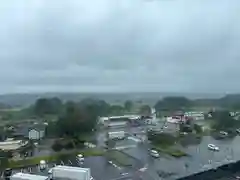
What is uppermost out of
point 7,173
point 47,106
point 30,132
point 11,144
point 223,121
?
point 47,106

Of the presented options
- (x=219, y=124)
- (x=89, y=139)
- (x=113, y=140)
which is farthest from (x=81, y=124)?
(x=219, y=124)

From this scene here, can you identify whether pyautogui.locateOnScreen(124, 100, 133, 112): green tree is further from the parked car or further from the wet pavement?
the parked car

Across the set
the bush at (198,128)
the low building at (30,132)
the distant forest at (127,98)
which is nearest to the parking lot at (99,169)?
the low building at (30,132)

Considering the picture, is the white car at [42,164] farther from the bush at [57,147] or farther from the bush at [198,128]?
the bush at [198,128]

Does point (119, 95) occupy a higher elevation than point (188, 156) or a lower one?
higher

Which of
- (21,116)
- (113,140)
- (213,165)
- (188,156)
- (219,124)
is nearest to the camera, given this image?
(213,165)

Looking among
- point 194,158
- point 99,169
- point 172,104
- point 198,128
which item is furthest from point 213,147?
point 99,169

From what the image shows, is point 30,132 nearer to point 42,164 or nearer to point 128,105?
point 42,164

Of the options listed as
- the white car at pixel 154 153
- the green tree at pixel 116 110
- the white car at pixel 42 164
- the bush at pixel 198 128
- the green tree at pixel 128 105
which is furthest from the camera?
the green tree at pixel 128 105

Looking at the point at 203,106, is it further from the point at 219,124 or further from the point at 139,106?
the point at 139,106

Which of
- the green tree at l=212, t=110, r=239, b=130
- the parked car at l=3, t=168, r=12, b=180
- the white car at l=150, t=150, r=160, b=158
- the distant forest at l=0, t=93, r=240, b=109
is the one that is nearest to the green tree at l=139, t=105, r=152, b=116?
the distant forest at l=0, t=93, r=240, b=109

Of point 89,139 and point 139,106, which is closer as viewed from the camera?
point 89,139
